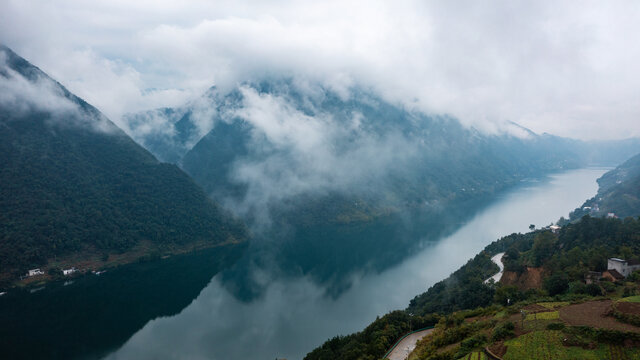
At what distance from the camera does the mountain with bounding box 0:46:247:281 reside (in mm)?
54938

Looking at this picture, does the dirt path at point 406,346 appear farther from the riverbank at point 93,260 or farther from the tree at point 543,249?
the riverbank at point 93,260

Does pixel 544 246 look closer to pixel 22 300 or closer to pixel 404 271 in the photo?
pixel 404 271

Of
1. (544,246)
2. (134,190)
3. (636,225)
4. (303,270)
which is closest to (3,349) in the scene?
(303,270)

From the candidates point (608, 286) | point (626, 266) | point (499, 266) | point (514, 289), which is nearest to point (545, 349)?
point (608, 286)

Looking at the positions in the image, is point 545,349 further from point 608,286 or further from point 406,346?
point 608,286

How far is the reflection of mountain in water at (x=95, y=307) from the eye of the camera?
34.5m

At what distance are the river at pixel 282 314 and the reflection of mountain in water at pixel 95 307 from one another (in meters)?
2.22

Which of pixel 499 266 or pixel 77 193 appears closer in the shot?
pixel 499 266

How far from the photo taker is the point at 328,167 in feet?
378

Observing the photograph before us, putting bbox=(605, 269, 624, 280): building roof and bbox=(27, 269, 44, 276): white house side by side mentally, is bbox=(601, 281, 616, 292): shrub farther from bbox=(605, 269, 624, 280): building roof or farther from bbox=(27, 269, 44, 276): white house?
bbox=(27, 269, 44, 276): white house

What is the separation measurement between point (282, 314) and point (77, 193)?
149 ft

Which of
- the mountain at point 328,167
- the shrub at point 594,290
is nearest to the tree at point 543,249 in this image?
the shrub at point 594,290

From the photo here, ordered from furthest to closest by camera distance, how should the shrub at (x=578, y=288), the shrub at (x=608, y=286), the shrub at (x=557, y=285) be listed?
the shrub at (x=557, y=285)
the shrub at (x=578, y=288)
the shrub at (x=608, y=286)

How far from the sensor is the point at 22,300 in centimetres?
4422
